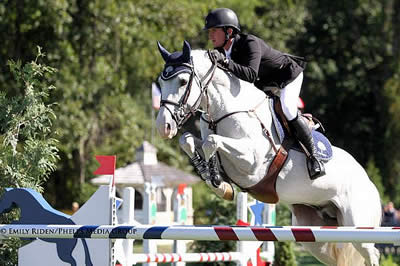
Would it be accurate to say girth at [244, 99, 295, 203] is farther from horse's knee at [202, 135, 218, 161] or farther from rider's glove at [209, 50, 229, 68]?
rider's glove at [209, 50, 229, 68]

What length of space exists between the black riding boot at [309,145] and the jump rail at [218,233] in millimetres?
1587

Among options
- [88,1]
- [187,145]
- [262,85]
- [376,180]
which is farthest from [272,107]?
[376,180]

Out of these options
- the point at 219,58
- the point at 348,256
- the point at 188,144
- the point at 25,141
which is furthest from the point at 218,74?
the point at 348,256

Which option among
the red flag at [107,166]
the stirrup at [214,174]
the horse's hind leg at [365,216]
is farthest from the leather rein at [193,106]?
the horse's hind leg at [365,216]

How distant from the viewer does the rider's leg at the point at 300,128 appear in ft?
19.4

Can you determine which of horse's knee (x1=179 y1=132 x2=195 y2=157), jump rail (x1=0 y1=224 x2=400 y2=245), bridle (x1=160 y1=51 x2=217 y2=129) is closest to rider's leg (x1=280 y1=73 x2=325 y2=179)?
bridle (x1=160 y1=51 x2=217 y2=129)

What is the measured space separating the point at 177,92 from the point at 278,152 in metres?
0.94

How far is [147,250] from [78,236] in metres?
4.09

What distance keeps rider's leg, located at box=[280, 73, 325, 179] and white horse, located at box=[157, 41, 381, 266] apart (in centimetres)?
8

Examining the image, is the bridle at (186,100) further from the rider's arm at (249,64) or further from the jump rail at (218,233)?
the jump rail at (218,233)

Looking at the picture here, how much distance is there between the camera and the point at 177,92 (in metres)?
5.41

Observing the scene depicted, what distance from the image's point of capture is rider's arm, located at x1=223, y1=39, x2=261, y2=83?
5.73 m

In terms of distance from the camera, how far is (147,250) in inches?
342

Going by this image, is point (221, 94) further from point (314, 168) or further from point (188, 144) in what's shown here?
point (314, 168)
